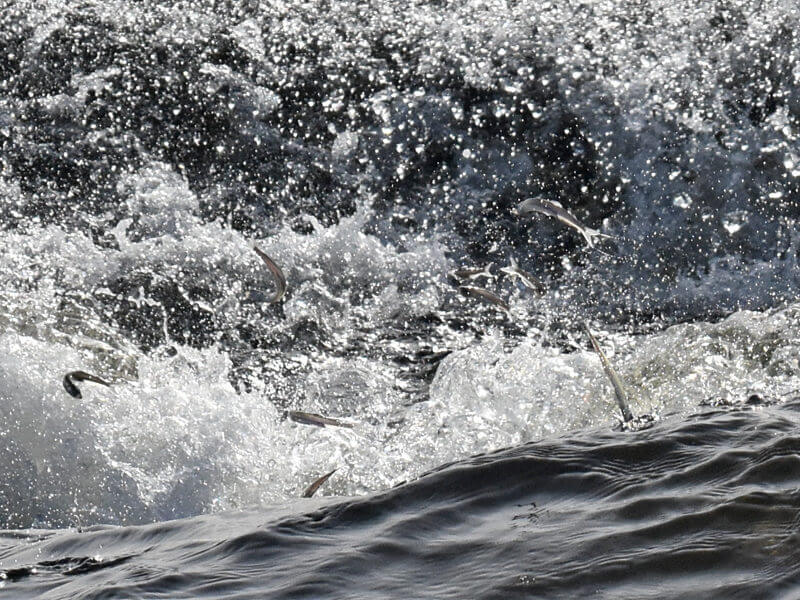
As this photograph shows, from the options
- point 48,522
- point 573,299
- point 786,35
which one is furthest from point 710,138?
point 48,522

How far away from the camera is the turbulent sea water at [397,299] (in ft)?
7.85

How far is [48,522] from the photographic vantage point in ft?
13.2

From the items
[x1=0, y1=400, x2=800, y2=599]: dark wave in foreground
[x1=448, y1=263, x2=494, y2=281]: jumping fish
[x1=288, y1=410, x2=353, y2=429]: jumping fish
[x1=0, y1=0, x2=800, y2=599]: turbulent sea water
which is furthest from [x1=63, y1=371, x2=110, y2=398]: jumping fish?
[x1=448, y1=263, x2=494, y2=281]: jumping fish

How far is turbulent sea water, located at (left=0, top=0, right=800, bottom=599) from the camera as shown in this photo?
7.85 ft

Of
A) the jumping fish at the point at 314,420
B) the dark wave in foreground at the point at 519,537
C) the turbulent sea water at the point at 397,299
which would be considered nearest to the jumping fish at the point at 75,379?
the turbulent sea water at the point at 397,299

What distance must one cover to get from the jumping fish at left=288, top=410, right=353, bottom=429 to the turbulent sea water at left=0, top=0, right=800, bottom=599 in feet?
0.17

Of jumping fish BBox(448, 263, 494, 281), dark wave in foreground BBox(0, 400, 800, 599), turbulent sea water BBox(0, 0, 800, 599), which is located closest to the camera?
dark wave in foreground BBox(0, 400, 800, 599)

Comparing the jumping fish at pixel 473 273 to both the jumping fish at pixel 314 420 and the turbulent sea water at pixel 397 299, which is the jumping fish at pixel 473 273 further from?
the jumping fish at pixel 314 420

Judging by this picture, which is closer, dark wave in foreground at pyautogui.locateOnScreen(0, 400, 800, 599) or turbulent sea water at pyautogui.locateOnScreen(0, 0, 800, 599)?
dark wave in foreground at pyautogui.locateOnScreen(0, 400, 800, 599)

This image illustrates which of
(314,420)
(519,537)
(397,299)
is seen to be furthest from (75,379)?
(519,537)

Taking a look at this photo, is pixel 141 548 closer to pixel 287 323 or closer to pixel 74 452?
pixel 74 452

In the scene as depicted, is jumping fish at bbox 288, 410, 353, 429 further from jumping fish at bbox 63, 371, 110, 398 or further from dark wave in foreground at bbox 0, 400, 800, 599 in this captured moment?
dark wave in foreground at bbox 0, 400, 800, 599

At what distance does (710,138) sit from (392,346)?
289 centimetres

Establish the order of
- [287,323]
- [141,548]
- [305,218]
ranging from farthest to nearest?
1. [305,218]
2. [287,323]
3. [141,548]
